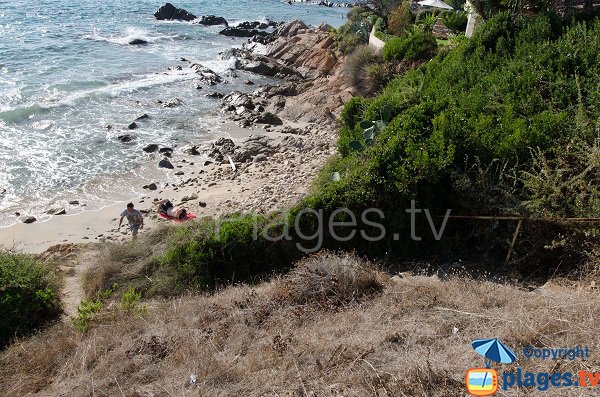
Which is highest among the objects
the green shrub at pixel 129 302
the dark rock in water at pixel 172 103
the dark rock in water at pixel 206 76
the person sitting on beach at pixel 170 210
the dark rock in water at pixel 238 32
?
the dark rock in water at pixel 238 32

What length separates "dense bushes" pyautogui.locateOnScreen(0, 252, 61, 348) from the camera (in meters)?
9.11

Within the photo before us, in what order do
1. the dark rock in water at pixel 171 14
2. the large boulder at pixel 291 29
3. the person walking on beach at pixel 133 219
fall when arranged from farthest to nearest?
the dark rock in water at pixel 171 14 < the large boulder at pixel 291 29 < the person walking on beach at pixel 133 219

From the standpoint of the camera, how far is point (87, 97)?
25.7 metres

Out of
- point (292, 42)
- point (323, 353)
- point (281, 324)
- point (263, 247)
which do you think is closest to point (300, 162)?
point (263, 247)

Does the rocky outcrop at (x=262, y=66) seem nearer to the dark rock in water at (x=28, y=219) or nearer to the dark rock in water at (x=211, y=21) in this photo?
the dark rock in water at (x=211, y=21)

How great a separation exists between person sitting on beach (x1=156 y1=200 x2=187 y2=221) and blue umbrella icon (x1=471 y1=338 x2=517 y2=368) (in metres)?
9.98

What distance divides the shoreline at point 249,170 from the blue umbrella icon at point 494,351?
6.28 metres

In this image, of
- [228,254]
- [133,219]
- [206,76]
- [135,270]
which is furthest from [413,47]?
[135,270]

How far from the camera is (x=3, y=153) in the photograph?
741 inches

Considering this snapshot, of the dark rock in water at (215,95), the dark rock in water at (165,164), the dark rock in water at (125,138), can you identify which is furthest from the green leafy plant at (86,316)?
the dark rock in water at (215,95)

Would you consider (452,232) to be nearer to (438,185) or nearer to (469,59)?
(438,185)

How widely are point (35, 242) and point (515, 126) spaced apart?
41.3 feet

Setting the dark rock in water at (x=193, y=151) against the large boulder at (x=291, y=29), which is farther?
the large boulder at (x=291, y=29)

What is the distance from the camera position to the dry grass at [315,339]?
5.54 m
